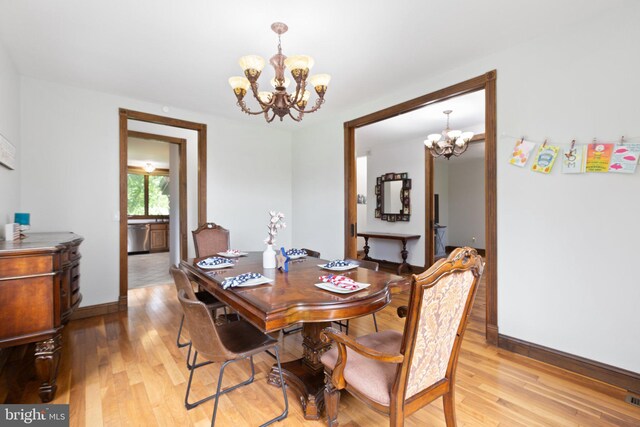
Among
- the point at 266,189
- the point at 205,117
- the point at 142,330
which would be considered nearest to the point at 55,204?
the point at 142,330

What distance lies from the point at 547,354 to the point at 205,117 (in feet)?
15.3

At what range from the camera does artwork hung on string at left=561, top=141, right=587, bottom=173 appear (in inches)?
82.7

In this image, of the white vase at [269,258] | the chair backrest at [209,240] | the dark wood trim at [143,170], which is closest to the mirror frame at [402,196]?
the chair backrest at [209,240]

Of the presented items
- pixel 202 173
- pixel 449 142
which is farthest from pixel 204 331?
pixel 449 142

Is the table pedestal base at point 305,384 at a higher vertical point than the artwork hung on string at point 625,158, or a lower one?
lower

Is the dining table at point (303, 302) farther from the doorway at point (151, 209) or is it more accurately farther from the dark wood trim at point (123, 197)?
the doorway at point (151, 209)

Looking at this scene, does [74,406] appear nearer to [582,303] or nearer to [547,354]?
[547,354]

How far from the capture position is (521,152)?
2.39 m

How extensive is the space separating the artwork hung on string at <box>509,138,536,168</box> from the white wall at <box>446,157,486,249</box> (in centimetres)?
588

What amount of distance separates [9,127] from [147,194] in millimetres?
6267

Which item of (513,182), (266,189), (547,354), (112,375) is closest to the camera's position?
(112,375)

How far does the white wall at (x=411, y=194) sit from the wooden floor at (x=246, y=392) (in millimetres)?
2967

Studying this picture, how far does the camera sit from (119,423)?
1.61 metres

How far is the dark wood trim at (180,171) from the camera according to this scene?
3.52 metres
